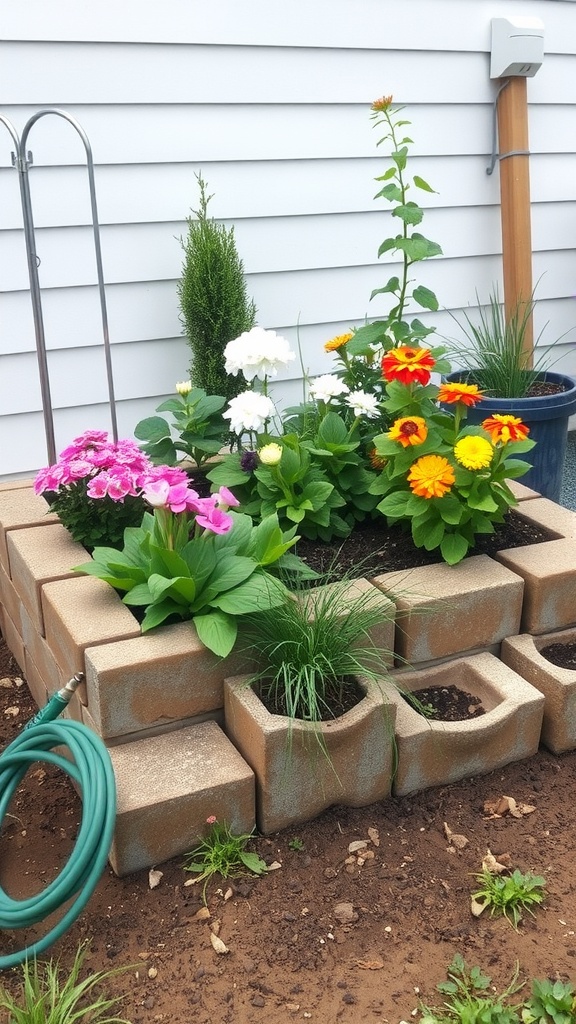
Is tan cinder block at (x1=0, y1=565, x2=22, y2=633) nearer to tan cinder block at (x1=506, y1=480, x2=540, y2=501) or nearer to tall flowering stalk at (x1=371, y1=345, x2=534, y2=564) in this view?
tall flowering stalk at (x1=371, y1=345, x2=534, y2=564)

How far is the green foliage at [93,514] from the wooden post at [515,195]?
6.83 ft

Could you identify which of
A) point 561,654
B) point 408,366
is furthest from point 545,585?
point 408,366

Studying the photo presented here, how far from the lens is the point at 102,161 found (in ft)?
10.4

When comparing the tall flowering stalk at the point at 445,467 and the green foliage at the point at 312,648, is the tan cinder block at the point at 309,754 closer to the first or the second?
the green foliage at the point at 312,648

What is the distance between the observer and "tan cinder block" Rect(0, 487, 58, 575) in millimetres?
2555

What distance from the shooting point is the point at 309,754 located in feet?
6.11

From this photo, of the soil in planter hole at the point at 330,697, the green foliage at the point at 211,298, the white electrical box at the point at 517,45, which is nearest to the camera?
the soil in planter hole at the point at 330,697

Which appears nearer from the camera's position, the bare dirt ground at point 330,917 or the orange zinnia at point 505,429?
the bare dirt ground at point 330,917

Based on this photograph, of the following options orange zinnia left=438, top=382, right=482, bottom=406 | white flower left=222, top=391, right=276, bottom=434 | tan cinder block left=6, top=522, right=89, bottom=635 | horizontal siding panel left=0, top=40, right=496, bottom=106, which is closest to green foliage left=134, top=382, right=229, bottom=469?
white flower left=222, top=391, right=276, bottom=434

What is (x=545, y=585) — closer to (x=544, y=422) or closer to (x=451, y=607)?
(x=451, y=607)

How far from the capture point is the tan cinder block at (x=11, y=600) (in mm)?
2568

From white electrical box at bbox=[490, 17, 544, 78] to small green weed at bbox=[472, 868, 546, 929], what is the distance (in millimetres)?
3170

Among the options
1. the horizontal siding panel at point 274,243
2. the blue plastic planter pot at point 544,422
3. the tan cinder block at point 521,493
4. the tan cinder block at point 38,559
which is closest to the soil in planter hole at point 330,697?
the tan cinder block at point 38,559

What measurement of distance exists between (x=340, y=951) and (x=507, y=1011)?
1.01 feet
